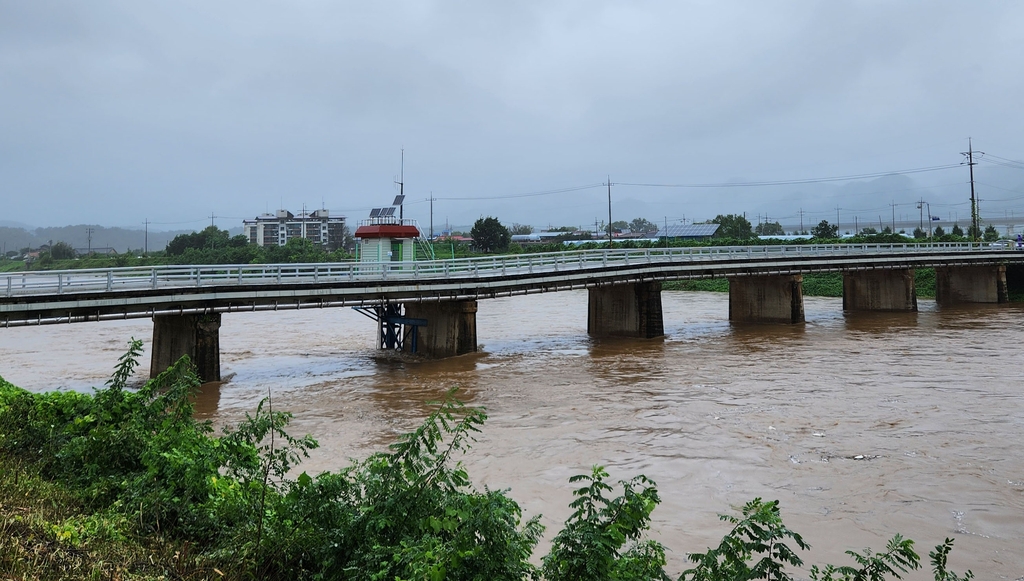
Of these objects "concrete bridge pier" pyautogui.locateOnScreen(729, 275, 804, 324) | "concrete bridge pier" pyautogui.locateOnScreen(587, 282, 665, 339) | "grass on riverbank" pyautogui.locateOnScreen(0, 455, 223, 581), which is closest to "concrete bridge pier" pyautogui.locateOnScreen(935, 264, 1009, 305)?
"concrete bridge pier" pyautogui.locateOnScreen(729, 275, 804, 324)

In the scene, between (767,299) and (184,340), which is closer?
(184,340)

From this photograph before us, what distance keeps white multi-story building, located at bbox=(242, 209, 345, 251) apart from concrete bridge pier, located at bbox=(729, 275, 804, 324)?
412 ft

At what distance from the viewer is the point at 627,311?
40.1m

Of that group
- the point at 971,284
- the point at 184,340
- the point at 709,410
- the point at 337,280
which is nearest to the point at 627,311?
the point at 337,280

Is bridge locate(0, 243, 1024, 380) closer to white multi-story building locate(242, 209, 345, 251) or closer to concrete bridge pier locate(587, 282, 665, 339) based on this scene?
concrete bridge pier locate(587, 282, 665, 339)

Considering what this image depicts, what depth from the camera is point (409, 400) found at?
23844 mm

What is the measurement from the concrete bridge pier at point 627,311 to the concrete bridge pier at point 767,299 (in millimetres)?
8929

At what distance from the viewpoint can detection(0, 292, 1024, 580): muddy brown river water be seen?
12961mm

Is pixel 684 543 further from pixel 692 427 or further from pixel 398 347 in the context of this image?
pixel 398 347

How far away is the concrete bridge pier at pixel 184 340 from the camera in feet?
85.1

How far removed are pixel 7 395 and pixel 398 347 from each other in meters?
23.1

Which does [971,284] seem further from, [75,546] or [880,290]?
[75,546]

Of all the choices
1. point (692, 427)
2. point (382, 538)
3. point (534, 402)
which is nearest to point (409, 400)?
point (534, 402)

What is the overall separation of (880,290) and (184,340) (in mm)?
46462
